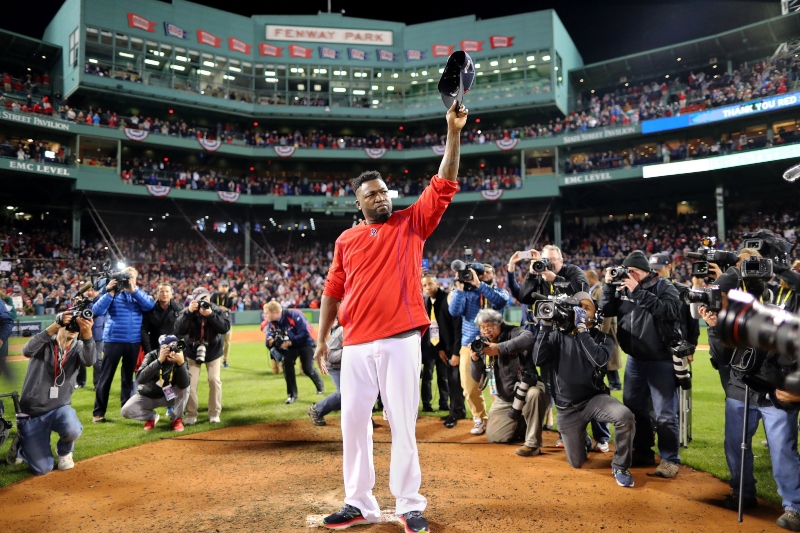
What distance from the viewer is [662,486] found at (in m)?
4.62

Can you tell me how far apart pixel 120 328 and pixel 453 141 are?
6.55 m

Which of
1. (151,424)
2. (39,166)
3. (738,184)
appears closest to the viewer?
(151,424)

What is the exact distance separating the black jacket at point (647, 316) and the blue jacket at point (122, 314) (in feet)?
22.3

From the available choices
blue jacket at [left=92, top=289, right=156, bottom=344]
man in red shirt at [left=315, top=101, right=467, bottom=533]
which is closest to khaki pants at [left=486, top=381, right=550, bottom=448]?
man in red shirt at [left=315, top=101, right=467, bottom=533]

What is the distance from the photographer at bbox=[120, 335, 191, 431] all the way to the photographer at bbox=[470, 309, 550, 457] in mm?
3995

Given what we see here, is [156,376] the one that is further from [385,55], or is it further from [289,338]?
[385,55]

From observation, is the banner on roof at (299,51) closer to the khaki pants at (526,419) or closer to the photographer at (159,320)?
the photographer at (159,320)

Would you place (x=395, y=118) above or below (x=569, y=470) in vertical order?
above

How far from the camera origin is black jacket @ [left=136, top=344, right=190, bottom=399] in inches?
271

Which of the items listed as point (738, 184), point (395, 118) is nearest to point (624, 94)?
point (738, 184)

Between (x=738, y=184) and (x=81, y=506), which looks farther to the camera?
(x=738, y=184)

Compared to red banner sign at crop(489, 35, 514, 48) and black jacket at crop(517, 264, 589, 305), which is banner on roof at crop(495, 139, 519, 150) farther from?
black jacket at crop(517, 264, 589, 305)

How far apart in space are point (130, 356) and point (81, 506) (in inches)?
152

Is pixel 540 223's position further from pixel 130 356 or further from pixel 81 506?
pixel 81 506
